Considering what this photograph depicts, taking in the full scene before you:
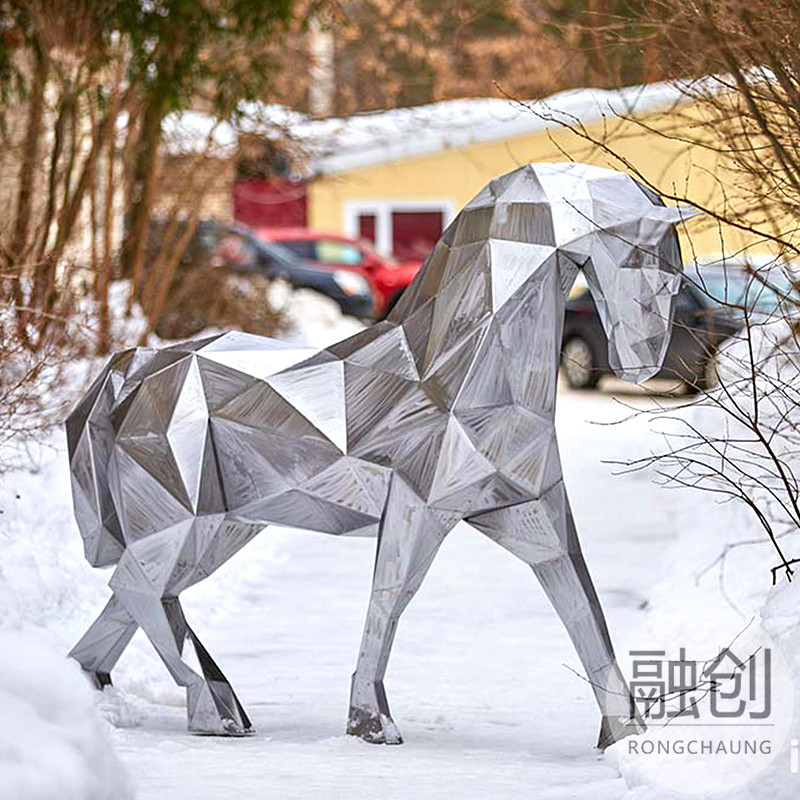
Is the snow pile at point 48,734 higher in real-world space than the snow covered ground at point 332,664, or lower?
higher

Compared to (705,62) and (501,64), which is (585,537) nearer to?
(705,62)

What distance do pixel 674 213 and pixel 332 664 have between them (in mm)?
2736

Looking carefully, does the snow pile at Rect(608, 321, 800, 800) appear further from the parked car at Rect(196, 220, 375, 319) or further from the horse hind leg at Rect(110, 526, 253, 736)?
the parked car at Rect(196, 220, 375, 319)

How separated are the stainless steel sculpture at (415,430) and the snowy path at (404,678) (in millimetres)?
314

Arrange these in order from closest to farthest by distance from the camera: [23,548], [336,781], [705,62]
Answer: [336,781] → [705,62] → [23,548]

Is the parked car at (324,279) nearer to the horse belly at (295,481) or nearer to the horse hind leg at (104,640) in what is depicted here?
the horse hind leg at (104,640)

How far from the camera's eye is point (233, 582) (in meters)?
9.17

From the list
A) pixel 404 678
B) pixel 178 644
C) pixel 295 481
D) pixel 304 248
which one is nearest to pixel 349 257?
pixel 304 248

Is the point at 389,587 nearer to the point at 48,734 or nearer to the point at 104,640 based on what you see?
the point at 104,640

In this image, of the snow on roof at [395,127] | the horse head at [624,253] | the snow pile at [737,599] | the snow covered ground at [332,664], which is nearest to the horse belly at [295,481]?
the snow covered ground at [332,664]

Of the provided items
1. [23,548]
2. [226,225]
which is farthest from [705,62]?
[226,225]

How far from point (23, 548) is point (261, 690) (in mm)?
1399

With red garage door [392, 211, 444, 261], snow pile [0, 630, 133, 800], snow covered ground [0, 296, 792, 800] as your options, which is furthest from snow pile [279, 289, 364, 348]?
snow pile [0, 630, 133, 800]

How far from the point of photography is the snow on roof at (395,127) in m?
16.8
